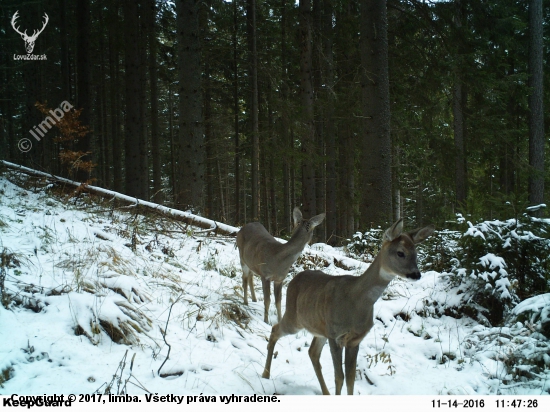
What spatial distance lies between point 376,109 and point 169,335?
7067 mm

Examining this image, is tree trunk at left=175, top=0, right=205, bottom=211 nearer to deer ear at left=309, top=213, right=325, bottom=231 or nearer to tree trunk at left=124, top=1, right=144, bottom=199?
deer ear at left=309, top=213, right=325, bottom=231

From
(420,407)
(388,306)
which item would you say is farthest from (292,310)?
(388,306)

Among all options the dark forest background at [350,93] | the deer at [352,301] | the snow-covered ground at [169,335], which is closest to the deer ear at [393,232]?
the deer at [352,301]

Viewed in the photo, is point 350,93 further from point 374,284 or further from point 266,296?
point 374,284

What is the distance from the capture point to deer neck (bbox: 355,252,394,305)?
11.4ft

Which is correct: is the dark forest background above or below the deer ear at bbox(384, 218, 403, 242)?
above

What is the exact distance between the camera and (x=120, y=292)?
4.52m

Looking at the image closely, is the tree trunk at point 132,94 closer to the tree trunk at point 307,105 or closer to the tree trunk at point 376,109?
the tree trunk at point 307,105

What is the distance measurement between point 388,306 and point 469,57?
8.38 metres

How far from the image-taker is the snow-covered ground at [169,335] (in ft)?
10.8

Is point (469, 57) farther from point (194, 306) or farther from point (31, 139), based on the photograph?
point (31, 139)

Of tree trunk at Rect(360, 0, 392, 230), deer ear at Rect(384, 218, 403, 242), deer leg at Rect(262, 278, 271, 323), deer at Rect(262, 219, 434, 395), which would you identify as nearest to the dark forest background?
tree trunk at Rect(360, 0, 392, 230)

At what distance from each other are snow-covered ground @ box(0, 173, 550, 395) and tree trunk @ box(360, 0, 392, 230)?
291cm

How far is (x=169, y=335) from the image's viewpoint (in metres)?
4.17
